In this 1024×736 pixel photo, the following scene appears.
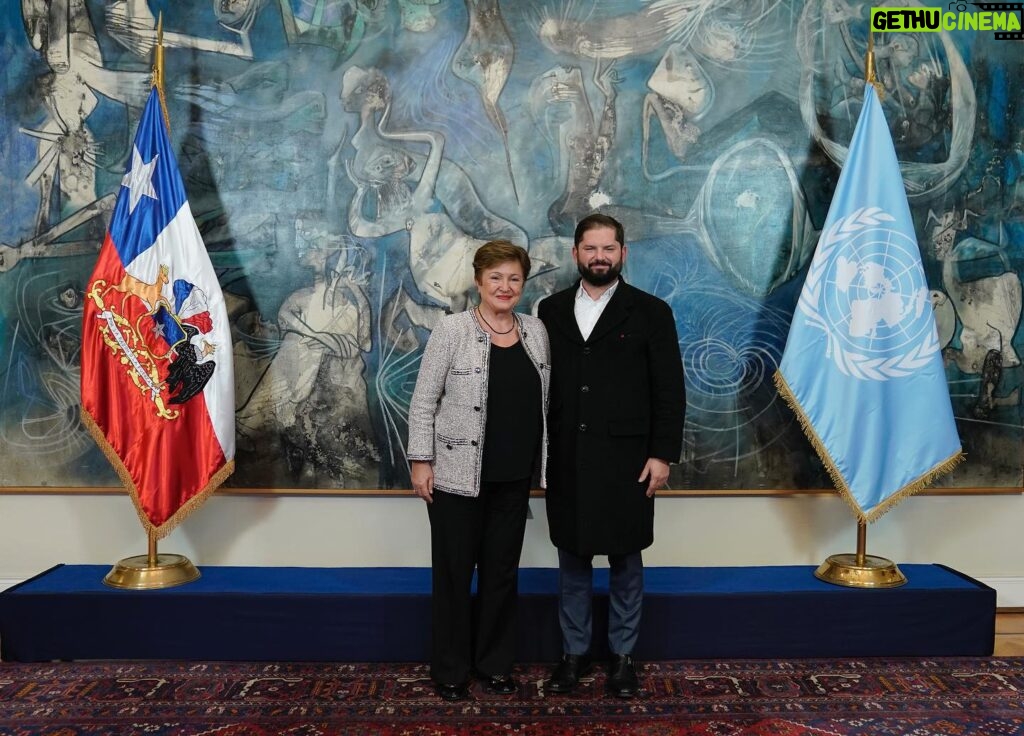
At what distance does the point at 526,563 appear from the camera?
4449mm

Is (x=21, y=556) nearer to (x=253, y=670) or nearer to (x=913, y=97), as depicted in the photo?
(x=253, y=670)

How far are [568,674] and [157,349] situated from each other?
7.30ft

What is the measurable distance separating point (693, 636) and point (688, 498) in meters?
0.78

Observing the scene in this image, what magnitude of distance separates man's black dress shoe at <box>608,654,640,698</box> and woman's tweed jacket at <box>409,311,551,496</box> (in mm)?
879

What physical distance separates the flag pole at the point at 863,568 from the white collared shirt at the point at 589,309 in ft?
5.26

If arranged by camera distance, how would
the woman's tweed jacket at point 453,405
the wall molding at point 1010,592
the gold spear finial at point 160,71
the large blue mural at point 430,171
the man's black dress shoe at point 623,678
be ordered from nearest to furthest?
the woman's tweed jacket at point 453,405, the man's black dress shoe at point 623,678, the gold spear finial at point 160,71, the large blue mural at point 430,171, the wall molding at point 1010,592

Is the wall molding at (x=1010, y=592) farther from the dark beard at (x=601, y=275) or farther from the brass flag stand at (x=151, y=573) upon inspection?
the brass flag stand at (x=151, y=573)

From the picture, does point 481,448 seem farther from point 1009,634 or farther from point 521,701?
point 1009,634

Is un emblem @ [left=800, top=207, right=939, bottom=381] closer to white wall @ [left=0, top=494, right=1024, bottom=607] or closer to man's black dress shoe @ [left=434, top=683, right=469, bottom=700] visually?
white wall @ [left=0, top=494, right=1024, bottom=607]

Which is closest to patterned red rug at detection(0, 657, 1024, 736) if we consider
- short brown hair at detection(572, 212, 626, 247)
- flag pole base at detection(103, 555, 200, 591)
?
flag pole base at detection(103, 555, 200, 591)

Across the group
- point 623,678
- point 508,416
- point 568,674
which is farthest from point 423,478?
point 623,678

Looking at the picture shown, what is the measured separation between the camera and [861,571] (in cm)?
402

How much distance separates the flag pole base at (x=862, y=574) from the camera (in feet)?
13.1

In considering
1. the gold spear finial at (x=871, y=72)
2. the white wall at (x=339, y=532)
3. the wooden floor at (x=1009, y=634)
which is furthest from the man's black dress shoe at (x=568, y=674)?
the gold spear finial at (x=871, y=72)
